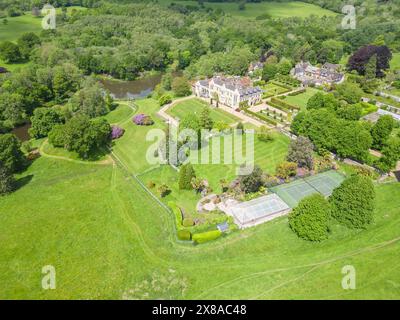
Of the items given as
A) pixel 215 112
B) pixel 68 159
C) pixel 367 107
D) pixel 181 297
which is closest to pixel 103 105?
pixel 68 159

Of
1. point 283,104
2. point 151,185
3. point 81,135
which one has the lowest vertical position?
point 151,185

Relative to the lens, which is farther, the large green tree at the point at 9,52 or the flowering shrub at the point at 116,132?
the large green tree at the point at 9,52

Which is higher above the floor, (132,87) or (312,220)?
(312,220)

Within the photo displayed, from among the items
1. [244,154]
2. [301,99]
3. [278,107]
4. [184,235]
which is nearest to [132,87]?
[278,107]

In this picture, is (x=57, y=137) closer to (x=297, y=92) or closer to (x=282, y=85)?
(x=297, y=92)

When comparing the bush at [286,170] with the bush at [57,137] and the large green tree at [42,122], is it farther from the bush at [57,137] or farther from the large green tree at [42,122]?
the large green tree at [42,122]

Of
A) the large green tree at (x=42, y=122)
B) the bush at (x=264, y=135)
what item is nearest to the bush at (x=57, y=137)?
the large green tree at (x=42, y=122)

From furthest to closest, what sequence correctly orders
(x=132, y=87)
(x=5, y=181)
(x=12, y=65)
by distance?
(x=12, y=65)
(x=132, y=87)
(x=5, y=181)
